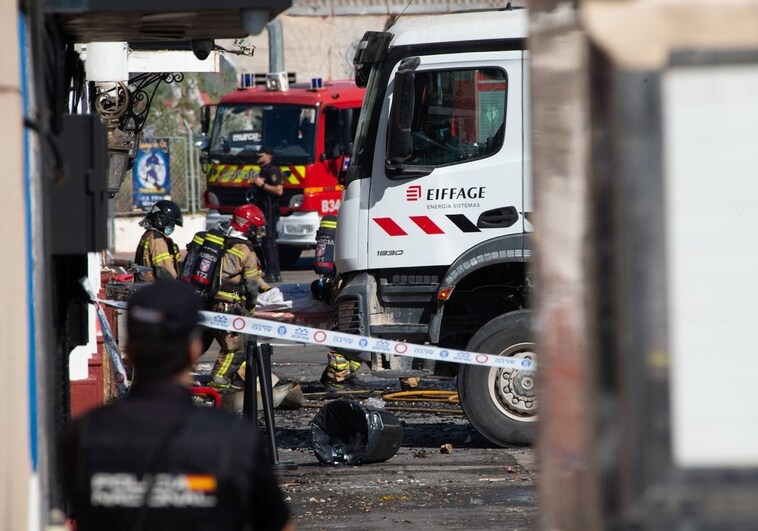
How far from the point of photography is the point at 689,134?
8.34 feet

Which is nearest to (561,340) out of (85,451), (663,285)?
(663,285)

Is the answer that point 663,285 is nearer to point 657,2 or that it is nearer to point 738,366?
point 738,366

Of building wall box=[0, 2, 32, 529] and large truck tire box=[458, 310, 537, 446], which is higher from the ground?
building wall box=[0, 2, 32, 529]

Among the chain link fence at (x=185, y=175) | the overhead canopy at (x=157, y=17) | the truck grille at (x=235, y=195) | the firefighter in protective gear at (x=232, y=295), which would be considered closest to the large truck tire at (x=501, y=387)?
the firefighter in protective gear at (x=232, y=295)

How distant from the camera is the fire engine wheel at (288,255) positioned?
21656 millimetres

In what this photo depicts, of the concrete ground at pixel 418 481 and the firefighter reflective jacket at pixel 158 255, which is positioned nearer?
the concrete ground at pixel 418 481

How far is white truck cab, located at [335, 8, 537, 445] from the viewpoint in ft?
28.5

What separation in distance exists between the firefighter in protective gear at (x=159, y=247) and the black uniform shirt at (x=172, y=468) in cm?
864

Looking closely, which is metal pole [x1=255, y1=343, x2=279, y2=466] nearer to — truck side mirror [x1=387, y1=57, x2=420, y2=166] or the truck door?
the truck door

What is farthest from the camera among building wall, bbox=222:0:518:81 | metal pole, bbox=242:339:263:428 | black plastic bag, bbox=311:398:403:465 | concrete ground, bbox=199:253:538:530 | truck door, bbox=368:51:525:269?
building wall, bbox=222:0:518:81

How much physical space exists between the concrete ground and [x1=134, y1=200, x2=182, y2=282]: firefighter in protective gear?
1.89 m

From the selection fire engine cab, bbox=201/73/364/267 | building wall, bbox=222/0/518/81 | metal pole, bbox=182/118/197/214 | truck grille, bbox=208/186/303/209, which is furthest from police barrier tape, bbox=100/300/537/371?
building wall, bbox=222/0/518/81

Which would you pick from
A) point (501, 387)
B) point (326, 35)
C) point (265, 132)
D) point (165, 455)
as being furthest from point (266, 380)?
point (326, 35)

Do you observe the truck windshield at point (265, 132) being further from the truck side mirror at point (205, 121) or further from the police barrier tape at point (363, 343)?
the police barrier tape at point (363, 343)
